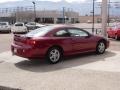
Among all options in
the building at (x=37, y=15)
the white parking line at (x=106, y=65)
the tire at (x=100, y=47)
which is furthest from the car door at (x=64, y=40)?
the building at (x=37, y=15)

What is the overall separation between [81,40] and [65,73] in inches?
122

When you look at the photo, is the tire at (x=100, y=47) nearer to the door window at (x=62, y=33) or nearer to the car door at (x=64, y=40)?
the car door at (x=64, y=40)

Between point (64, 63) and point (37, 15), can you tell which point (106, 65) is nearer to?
point (64, 63)

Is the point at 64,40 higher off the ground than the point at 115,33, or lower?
higher

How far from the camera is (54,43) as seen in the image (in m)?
11.4

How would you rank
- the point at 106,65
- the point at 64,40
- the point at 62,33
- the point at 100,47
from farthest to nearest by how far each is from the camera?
1. the point at 100,47
2. the point at 62,33
3. the point at 64,40
4. the point at 106,65

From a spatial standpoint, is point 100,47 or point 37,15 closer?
point 100,47

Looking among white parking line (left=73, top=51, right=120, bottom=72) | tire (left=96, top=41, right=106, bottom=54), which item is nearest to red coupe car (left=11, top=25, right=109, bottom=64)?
tire (left=96, top=41, right=106, bottom=54)

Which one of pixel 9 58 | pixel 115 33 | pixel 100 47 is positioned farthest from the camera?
pixel 115 33

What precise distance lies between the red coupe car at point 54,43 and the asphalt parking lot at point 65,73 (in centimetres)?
38

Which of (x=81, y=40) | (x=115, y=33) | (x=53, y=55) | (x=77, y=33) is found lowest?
(x=53, y=55)

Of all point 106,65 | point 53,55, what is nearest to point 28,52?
point 53,55

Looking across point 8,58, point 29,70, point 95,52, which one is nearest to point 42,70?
point 29,70

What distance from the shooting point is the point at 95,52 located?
533 inches
